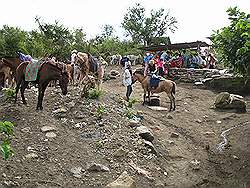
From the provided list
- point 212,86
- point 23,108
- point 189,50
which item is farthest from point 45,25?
point 23,108

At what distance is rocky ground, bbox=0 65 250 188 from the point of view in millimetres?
7316

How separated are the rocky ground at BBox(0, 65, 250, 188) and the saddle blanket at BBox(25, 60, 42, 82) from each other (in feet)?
2.91

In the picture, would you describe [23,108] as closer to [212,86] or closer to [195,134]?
[195,134]

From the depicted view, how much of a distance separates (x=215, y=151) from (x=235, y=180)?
6.92 feet

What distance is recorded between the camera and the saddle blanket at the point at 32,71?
9.97 meters

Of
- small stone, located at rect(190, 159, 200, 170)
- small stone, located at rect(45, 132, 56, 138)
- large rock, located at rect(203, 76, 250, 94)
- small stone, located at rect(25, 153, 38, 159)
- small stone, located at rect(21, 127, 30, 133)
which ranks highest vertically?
large rock, located at rect(203, 76, 250, 94)

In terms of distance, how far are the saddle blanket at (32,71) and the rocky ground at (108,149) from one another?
2.91 feet

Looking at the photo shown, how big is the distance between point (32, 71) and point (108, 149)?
130 inches

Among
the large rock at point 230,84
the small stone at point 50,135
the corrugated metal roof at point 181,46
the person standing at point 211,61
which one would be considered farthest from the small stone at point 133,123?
the corrugated metal roof at point 181,46

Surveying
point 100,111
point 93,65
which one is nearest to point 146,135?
point 100,111

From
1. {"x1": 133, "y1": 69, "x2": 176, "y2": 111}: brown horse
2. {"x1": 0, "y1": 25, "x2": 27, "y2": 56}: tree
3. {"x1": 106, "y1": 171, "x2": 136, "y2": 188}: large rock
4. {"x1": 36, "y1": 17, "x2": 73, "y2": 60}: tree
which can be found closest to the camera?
{"x1": 106, "y1": 171, "x2": 136, "y2": 188}: large rock

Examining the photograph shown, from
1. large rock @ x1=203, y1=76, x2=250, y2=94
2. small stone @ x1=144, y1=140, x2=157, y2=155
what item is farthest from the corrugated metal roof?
small stone @ x1=144, y1=140, x2=157, y2=155

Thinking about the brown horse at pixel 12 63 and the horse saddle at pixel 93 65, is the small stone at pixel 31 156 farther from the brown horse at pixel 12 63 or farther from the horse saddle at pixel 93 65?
the horse saddle at pixel 93 65

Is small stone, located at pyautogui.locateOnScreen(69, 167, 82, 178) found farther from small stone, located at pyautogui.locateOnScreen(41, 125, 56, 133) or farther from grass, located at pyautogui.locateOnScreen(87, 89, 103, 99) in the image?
grass, located at pyautogui.locateOnScreen(87, 89, 103, 99)
